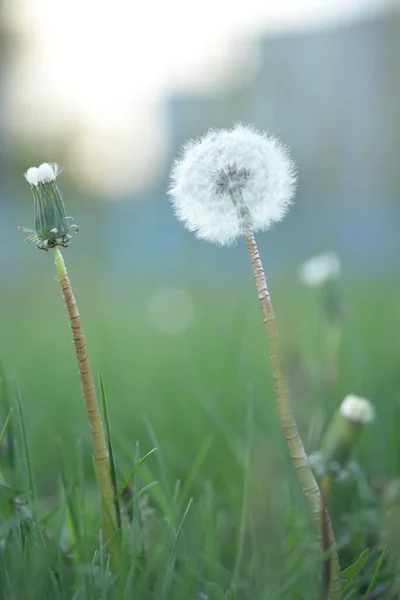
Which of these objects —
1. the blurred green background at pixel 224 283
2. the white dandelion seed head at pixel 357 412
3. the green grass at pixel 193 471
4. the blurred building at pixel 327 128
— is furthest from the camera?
the blurred building at pixel 327 128

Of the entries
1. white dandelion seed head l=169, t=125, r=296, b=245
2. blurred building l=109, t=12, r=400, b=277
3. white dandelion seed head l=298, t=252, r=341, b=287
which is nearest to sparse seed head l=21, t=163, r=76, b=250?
white dandelion seed head l=169, t=125, r=296, b=245

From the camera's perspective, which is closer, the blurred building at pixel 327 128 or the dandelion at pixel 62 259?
the dandelion at pixel 62 259

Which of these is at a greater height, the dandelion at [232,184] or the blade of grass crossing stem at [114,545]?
the dandelion at [232,184]

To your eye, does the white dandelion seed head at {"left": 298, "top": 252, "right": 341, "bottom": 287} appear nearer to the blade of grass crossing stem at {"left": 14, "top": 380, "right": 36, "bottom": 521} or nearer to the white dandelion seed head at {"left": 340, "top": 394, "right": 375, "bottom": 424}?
the white dandelion seed head at {"left": 340, "top": 394, "right": 375, "bottom": 424}

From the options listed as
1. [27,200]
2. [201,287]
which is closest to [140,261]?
[27,200]

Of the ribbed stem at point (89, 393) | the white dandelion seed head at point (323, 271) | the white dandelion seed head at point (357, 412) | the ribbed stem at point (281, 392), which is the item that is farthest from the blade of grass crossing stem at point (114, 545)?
the white dandelion seed head at point (323, 271)

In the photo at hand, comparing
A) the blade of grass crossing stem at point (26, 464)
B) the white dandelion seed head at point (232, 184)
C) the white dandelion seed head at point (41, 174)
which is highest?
the white dandelion seed head at point (41, 174)

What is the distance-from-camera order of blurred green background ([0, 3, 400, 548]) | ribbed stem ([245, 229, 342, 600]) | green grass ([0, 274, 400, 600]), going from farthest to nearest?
blurred green background ([0, 3, 400, 548]) < green grass ([0, 274, 400, 600]) < ribbed stem ([245, 229, 342, 600])

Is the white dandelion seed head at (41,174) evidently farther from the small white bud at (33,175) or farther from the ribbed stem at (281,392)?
the ribbed stem at (281,392)
